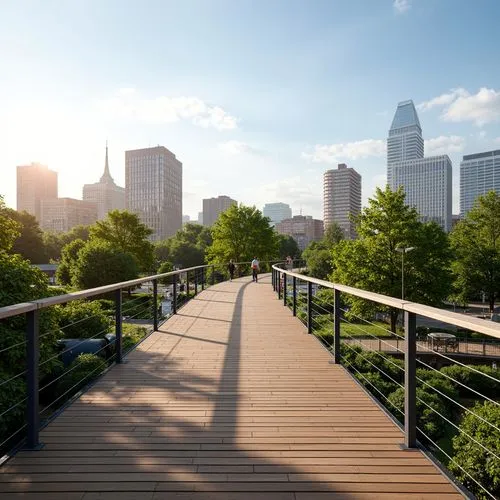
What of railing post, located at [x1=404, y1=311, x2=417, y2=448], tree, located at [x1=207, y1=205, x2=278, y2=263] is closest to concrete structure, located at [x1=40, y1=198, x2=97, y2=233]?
tree, located at [x1=207, y1=205, x2=278, y2=263]

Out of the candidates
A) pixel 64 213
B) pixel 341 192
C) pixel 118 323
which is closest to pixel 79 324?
pixel 118 323

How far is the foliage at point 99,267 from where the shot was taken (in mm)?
29812

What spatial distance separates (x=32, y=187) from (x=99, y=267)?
17710 cm

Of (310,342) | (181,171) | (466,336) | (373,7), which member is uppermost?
(181,171)

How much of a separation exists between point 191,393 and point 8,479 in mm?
1805

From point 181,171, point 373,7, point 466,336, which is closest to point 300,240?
point 181,171

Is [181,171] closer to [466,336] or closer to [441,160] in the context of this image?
[441,160]

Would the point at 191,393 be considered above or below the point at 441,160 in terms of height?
below

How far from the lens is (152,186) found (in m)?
149

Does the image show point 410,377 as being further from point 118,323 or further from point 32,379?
point 118,323

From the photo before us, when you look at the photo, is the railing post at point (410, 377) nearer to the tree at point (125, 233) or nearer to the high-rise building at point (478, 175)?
the tree at point (125, 233)

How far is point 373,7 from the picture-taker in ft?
33.2

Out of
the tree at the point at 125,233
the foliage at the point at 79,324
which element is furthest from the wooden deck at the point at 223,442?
the tree at the point at 125,233

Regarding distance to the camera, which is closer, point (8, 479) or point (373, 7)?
point (8, 479)
